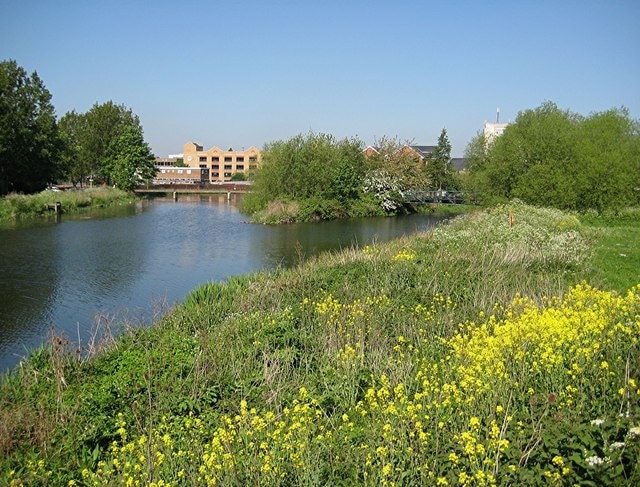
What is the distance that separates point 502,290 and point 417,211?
4781cm

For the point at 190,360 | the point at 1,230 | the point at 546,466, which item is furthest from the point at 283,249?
the point at 546,466

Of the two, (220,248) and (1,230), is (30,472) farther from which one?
(1,230)

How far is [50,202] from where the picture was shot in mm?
43500

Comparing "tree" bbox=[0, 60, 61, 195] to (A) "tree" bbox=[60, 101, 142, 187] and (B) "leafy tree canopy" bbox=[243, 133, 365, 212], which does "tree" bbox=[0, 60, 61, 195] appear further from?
(A) "tree" bbox=[60, 101, 142, 187]

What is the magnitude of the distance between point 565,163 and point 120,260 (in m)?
28.8

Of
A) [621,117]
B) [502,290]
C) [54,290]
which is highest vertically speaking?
[621,117]

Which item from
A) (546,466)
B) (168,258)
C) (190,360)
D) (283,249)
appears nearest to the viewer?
(546,466)

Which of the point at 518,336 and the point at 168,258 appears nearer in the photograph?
the point at 518,336

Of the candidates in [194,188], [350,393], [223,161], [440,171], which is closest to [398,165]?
[440,171]

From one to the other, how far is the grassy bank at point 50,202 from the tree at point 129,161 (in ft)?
33.5

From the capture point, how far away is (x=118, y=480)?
5004 millimetres

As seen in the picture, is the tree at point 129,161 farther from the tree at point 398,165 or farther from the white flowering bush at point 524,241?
the white flowering bush at point 524,241

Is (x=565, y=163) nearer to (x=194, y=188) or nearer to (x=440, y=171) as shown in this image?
(x=440, y=171)

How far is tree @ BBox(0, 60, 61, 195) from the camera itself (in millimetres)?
46344
